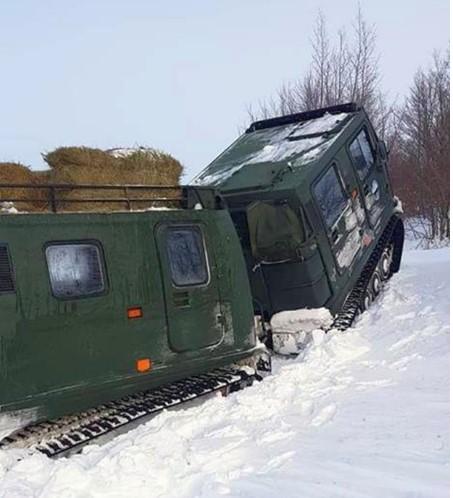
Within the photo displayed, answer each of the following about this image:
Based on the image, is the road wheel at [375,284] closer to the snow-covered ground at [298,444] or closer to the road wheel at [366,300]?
the road wheel at [366,300]

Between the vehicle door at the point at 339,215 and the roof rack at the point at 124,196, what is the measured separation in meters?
1.85

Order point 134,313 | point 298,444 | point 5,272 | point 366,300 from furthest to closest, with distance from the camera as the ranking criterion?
point 366,300 < point 134,313 < point 5,272 < point 298,444

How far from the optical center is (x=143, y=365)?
5.53 m

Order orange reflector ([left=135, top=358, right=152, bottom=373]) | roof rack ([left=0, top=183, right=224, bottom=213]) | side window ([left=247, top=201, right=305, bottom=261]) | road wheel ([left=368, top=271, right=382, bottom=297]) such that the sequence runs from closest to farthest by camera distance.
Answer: roof rack ([left=0, top=183, right=224, bottom=213]), orange reflector ([left=135, top=358, right=152, bottom=373]), side window ([left=247, top=201, right=305, bottom=261]), road wheel ([left=368, top=271, right=382, bottom=297])

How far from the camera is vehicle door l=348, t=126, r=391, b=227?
9.05 m

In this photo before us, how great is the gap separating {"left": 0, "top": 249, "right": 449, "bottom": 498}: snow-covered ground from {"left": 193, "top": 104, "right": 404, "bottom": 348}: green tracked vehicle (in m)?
1.14

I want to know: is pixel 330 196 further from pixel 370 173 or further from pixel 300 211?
pixel 370 173

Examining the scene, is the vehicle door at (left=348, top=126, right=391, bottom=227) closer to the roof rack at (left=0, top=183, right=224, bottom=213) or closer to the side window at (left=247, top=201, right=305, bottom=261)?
the side window at (left=247, top=201, right=305, bottom=261)

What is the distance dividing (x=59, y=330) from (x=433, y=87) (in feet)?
84.6

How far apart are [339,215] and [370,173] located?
1557mm

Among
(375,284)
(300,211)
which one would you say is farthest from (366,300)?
(300,211)

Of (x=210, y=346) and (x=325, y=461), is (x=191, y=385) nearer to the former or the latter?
(x=210, y=346)

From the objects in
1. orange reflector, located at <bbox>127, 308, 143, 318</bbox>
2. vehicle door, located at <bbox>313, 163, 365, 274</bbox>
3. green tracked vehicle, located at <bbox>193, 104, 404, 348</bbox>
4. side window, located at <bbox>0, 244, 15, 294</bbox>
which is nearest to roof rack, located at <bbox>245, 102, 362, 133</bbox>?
green tracked vehicle, located at <bbox>193, 104, 404, 348</bbox>

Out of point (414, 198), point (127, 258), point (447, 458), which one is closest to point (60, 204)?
point (127, 258)
